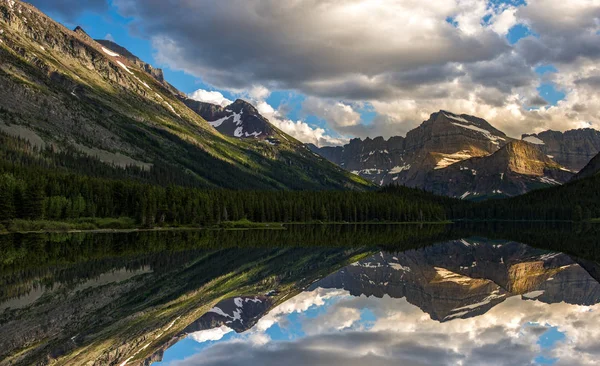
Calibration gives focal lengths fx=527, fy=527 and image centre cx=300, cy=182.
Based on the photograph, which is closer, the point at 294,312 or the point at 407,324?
the point at 407,324

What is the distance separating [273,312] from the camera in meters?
32.7

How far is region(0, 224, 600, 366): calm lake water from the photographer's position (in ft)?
73.3

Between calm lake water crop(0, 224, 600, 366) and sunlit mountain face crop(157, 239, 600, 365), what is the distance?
88 millimetres

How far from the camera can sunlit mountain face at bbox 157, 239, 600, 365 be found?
70.7ft

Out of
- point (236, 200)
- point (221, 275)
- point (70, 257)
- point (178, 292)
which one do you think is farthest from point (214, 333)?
point (236, 200)

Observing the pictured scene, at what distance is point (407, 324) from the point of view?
94.3 ft

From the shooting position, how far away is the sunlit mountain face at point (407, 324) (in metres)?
21.6

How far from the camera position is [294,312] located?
107ft

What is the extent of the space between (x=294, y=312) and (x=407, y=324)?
734 centimetres

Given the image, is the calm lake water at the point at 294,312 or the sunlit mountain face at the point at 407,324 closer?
the sunlit mountain face at the point at 407,324

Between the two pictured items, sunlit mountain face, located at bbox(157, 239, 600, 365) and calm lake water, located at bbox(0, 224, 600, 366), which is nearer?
Answer: sunlit mountain face, located at bbox(157, 239, 600, 365)

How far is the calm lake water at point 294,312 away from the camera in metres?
22.3

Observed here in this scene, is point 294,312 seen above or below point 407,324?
above

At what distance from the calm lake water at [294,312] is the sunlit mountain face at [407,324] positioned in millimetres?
88
